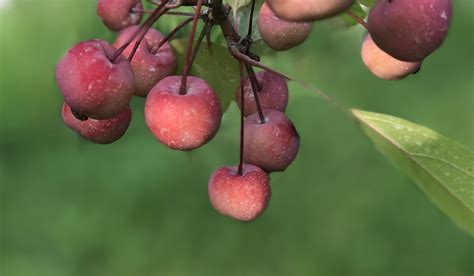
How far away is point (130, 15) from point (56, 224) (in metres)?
1.87

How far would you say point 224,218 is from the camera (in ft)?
8.18

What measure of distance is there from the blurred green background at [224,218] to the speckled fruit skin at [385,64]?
1.69 metres

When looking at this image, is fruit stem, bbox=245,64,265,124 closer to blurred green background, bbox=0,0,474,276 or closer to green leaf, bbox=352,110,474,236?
green leaf, bbox=352,110,474,236

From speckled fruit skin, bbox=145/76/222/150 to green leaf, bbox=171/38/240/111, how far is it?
0.53ft

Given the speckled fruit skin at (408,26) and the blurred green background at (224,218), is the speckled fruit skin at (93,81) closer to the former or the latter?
the speckled fruit skin at (408,26)

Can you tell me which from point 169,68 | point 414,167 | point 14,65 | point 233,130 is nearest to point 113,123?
point 169,68

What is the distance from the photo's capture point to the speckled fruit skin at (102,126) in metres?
0.62

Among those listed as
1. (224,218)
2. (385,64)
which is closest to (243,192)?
(385,64)

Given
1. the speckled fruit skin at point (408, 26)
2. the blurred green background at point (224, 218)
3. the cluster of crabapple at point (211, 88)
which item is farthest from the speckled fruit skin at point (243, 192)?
the blurred green background at point (224, 218)

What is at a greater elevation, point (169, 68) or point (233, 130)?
point (169, 68)

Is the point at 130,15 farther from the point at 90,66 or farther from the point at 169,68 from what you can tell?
the point at 90,66

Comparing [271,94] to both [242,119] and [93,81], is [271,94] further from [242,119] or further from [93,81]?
[93,81]

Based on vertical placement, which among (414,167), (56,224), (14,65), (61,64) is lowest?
(56,224)

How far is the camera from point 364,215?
8.22ft
